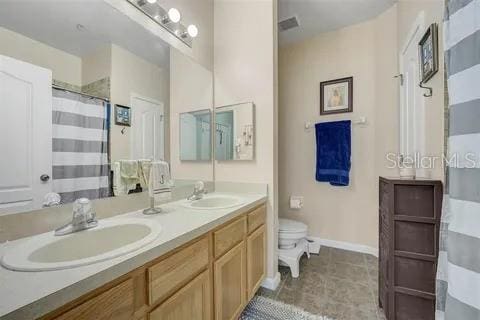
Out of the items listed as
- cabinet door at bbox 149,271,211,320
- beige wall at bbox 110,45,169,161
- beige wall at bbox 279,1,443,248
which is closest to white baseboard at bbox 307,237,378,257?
beige wall at bbox 279,1,443,248

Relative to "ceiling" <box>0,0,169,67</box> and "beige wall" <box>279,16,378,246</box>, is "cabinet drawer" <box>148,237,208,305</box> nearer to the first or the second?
"ceiling" <box>0,0,169,67</box>

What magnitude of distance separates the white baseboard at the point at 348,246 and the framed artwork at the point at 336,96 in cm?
148

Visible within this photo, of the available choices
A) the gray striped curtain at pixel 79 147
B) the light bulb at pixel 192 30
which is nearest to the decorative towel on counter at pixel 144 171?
the gray striped curtain at pixel 79 147

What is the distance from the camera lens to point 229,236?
4.04 feet

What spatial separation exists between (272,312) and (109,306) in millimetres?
1209

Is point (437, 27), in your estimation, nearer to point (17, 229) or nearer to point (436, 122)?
point (436, 122)

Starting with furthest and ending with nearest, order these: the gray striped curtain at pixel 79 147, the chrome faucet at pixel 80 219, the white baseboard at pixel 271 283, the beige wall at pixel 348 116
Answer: the beige wall at pixel 348 116, the white baseboard at pixel 271 283, the gray striped curtain at pixel 79 147, the chrome faucet at pixel 80 219

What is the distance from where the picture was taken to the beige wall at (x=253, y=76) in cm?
174

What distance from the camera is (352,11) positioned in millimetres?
2166

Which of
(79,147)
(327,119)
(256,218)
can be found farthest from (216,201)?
(327,119)

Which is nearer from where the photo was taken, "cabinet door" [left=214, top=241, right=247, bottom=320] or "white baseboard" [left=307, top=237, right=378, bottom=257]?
"cabinet door" [left=214, top=241, right=247, bottom=320]

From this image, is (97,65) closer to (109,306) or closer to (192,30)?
(192,30)

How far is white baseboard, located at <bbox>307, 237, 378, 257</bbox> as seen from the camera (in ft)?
7.47

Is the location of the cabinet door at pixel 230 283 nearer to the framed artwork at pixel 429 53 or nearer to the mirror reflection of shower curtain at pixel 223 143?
the mirror reflection of shower curtain at pixel 223 143
